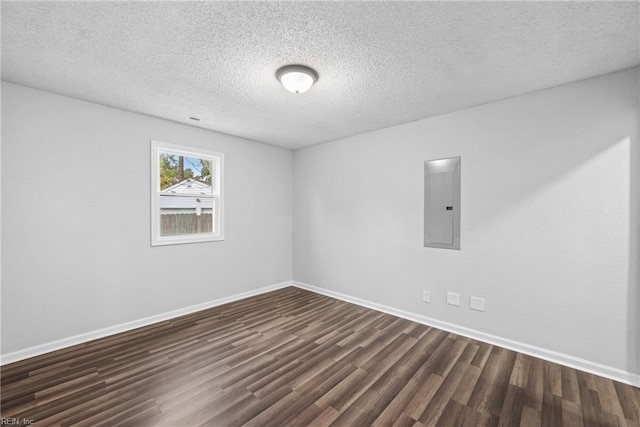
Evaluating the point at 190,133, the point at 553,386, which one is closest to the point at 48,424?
the point at 190,133

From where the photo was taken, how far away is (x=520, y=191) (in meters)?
2.72

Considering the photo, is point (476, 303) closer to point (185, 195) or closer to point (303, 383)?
point (303, 383)

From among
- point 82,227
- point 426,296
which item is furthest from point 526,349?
point 82,227

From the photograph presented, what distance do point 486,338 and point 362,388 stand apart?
168cm

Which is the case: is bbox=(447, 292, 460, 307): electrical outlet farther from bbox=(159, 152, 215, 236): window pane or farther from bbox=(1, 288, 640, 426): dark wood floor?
bbox=(159, 152, 215, 236): window pane

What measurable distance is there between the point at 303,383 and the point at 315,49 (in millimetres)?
2643

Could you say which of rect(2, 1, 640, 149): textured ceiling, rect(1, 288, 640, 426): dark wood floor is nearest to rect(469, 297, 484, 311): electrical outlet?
rect(1, 288, 640, 426): dark wood floor

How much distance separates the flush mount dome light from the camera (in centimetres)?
219

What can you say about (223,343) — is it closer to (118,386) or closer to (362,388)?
(118,386)

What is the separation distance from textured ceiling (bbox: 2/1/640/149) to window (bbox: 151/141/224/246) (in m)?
0.81

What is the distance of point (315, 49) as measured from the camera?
198 cm

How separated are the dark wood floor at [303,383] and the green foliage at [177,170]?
1.93m

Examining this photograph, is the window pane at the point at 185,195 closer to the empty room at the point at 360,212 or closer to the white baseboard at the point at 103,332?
the empty room at the point at 360,212

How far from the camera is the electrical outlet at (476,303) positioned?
2.96 metres
